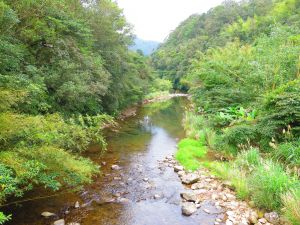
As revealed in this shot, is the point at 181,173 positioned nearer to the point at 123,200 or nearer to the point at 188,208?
the point at 188,208

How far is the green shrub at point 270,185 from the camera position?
6.48 m

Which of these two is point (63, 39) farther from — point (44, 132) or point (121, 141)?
point (44, 132)

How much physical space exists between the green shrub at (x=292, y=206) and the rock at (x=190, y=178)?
12.1 ft

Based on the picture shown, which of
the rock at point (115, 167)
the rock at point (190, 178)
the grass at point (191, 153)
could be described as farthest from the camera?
the grass at point (191, 153)

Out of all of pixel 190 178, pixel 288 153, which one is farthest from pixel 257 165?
pixel 190 178

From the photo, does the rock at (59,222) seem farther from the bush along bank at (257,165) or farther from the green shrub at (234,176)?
the green shrub at (234,176)

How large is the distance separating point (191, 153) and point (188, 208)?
4705 millimetres

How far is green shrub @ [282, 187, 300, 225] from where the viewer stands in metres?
5.50

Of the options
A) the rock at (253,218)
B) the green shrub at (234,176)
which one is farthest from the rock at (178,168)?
the rock at (253,218)

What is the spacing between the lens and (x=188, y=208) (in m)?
7.40

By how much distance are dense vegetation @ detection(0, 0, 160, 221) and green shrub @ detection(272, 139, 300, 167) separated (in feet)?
18.0

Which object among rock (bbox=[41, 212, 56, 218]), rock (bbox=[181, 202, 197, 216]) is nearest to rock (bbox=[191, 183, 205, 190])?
rock (bbox=[181, 202, 197, 216])

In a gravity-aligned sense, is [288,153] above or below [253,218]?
above

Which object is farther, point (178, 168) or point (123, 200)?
point (178, 168)
